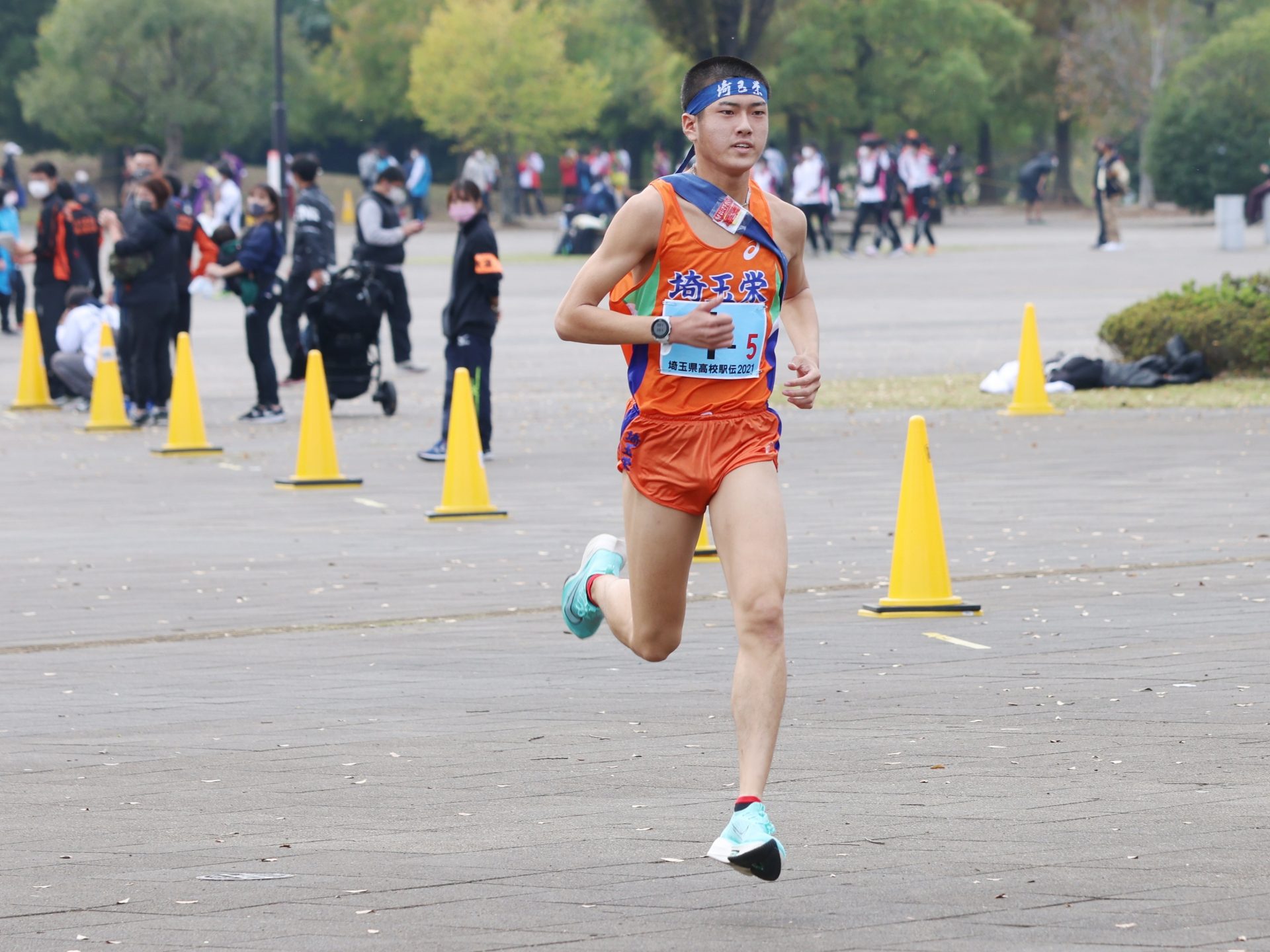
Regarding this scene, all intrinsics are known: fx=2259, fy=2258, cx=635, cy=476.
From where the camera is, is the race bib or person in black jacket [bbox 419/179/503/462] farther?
person in black jacket [bbox 419/179/503/462]

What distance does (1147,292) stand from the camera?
28594 mm

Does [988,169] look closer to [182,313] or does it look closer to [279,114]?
[279,114]

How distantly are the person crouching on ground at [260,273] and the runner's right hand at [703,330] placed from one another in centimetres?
1213

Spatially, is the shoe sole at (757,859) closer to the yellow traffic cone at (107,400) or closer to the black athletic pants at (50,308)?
the yellow traffic cone at (107,400)

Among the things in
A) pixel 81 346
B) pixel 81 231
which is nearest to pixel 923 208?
pixel 81 231

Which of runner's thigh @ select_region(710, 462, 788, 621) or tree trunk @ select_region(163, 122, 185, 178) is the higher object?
tree trunk @ select_region(163, 122, 185, 178)

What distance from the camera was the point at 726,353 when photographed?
5.48m

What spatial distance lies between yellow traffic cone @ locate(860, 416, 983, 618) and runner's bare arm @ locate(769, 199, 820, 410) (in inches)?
111

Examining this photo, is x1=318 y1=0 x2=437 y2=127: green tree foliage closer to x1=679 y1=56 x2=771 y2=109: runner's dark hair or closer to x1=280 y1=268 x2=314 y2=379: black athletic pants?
x1=280 y1=268 x2=314 y2=379: black athletic pants

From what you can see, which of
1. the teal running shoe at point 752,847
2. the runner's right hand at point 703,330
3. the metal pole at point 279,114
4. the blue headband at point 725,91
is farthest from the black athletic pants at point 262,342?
the metal pole at point 279,114

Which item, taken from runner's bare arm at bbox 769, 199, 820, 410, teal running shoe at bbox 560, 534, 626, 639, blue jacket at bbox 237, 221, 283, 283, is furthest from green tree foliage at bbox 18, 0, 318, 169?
runner's bare arm at bbox 769, 199, 820, 410

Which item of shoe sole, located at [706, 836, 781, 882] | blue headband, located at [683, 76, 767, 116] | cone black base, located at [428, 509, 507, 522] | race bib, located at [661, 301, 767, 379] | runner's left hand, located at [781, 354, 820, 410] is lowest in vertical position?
cone black base, located at [428, 509, 507, 522]

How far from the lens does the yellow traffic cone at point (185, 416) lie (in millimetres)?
15781

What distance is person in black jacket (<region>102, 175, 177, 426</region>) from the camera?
1672cm
